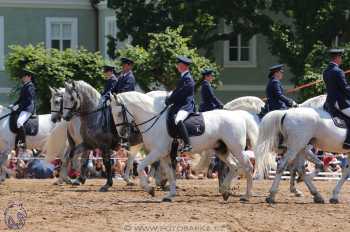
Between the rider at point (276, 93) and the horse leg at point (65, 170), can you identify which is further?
the horse leg at point (65, 170)

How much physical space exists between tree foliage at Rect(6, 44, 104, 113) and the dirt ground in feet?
36.2

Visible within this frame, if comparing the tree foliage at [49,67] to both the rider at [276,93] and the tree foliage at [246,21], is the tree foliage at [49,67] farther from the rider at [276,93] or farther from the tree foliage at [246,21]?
the rider at [276,93]

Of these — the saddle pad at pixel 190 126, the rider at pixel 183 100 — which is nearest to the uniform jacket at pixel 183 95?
the rider at pixel 183 100

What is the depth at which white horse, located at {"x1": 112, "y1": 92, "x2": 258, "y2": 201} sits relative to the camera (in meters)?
18.1

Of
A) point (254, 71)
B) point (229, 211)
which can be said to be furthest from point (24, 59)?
point (229, 211)

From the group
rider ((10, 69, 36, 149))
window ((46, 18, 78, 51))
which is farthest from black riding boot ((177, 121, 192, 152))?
window ((46, 18, 78, 51))

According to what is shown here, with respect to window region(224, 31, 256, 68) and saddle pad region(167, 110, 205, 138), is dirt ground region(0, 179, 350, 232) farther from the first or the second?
window region(224, 31, 256, 68)

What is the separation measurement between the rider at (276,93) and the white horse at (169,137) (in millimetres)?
1484

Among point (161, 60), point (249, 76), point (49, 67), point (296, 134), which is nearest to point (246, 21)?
point (249, 76)

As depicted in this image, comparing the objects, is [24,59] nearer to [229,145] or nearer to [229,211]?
[229,145]

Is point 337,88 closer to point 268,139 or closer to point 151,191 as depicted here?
point 268,139

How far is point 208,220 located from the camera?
14.9 metres

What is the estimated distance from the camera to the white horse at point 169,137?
59.4ft

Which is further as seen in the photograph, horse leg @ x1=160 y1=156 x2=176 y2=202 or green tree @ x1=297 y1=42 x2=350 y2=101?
green tree @ x1=297 y1=42 x2=350 y2=101
